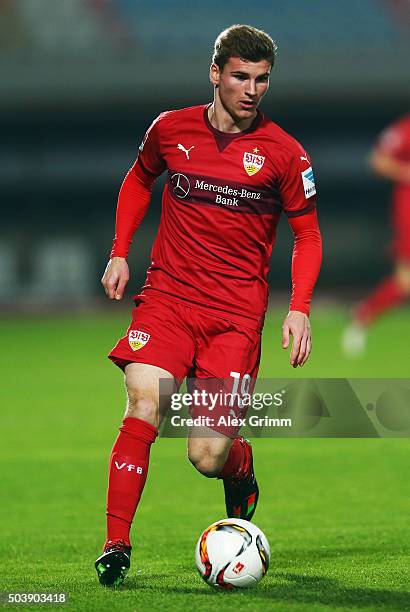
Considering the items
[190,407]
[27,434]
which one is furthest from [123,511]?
[27,434]

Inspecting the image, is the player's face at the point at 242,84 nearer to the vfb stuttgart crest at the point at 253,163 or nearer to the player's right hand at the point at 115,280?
the vfb stuttgart crest at the point at 253,163

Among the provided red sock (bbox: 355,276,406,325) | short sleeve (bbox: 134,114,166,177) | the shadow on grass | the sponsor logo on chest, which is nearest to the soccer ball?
the shadow on grass

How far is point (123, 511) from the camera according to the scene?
14.1 feet

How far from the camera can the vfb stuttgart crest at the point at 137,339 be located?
14.8ft

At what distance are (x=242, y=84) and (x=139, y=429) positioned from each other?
4.36ft

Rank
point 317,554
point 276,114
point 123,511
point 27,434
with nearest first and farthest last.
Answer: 1. point 123,511
2. point 317,554
3. point 27,434
4. point 276,114

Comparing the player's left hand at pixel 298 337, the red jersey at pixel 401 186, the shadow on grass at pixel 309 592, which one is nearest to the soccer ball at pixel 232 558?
the shadow on grass at pixel 309 592

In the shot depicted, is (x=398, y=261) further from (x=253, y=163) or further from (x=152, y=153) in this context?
(x=253, y=163)

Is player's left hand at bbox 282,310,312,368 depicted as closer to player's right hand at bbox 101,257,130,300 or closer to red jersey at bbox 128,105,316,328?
red jersey at bbox 128,105,316,328

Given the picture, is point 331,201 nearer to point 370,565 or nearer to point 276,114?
point 276,114

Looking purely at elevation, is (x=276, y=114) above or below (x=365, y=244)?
above

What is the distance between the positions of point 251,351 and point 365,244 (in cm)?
2091

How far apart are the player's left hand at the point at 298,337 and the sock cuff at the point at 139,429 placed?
1.88 feet

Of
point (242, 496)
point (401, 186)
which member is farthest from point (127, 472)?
point (401, 186)
